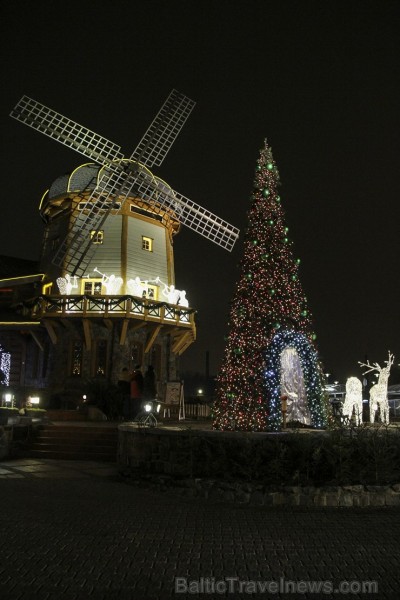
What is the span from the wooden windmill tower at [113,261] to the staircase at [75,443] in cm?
892

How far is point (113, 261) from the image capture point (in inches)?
1062

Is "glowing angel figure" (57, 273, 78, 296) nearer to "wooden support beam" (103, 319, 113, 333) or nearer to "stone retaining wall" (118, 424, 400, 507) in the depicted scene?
"wooden support beam" (103, 319, 113, 333)

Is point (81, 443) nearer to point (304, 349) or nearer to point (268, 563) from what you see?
point (304, 349)

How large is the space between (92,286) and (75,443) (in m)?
12.4

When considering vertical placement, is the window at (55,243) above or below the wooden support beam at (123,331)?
above

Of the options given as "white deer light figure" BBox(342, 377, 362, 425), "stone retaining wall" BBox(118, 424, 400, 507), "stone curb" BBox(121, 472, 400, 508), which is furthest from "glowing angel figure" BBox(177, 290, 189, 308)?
"stone curb" BBox(121, 472, 400, 508)

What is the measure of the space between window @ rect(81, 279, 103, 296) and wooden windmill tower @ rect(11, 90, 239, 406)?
0.05m

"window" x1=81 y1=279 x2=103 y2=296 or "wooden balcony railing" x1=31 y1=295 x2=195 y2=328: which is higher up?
"window" x1=81 y1=279 x2=103 y2=296

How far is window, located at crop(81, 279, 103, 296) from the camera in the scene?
26.3 m

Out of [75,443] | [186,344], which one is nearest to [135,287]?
[186,344]

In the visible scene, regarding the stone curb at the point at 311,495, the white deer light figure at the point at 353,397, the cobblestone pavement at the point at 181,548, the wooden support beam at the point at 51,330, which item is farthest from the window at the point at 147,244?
the stone curb at the point at 311,495

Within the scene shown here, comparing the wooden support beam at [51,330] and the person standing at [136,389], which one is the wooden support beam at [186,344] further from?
the person standing at [136,389]

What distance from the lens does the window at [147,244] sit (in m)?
28.3

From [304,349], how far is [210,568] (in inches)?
406
